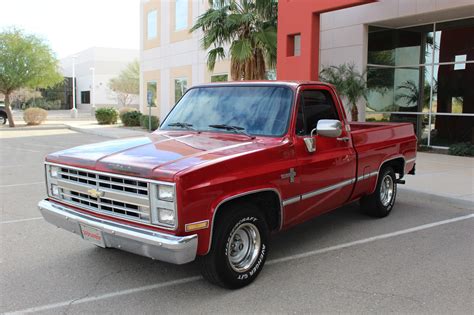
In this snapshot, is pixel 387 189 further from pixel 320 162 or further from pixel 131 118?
pixel 131 118

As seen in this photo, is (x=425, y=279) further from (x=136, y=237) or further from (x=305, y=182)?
(x=136, y=237)

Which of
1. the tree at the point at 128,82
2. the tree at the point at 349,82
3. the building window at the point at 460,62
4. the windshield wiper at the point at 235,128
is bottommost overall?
the windshield wiper at the point at 235,128

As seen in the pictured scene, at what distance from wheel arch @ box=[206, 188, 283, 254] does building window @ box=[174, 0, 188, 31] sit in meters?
22.9

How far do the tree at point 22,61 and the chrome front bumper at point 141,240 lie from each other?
28.0m

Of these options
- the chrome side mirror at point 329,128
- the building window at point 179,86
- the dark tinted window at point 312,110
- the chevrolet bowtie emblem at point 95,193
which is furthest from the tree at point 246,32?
the chevrolet bowtie emblem at point 95,193

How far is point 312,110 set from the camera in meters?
5.36

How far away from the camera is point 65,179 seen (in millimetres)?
4484

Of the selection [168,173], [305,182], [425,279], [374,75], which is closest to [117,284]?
[168,173]

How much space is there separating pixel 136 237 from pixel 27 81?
29302 mm

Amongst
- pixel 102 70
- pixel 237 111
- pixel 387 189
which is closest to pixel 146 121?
pixel 387 189

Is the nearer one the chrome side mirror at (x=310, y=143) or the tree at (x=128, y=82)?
the chrome side mirror at (x=310, y=143)

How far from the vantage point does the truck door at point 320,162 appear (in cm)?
488

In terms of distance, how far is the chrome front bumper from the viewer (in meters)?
3.61

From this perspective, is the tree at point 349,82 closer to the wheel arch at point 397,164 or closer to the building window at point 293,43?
the building window at point 293,43
